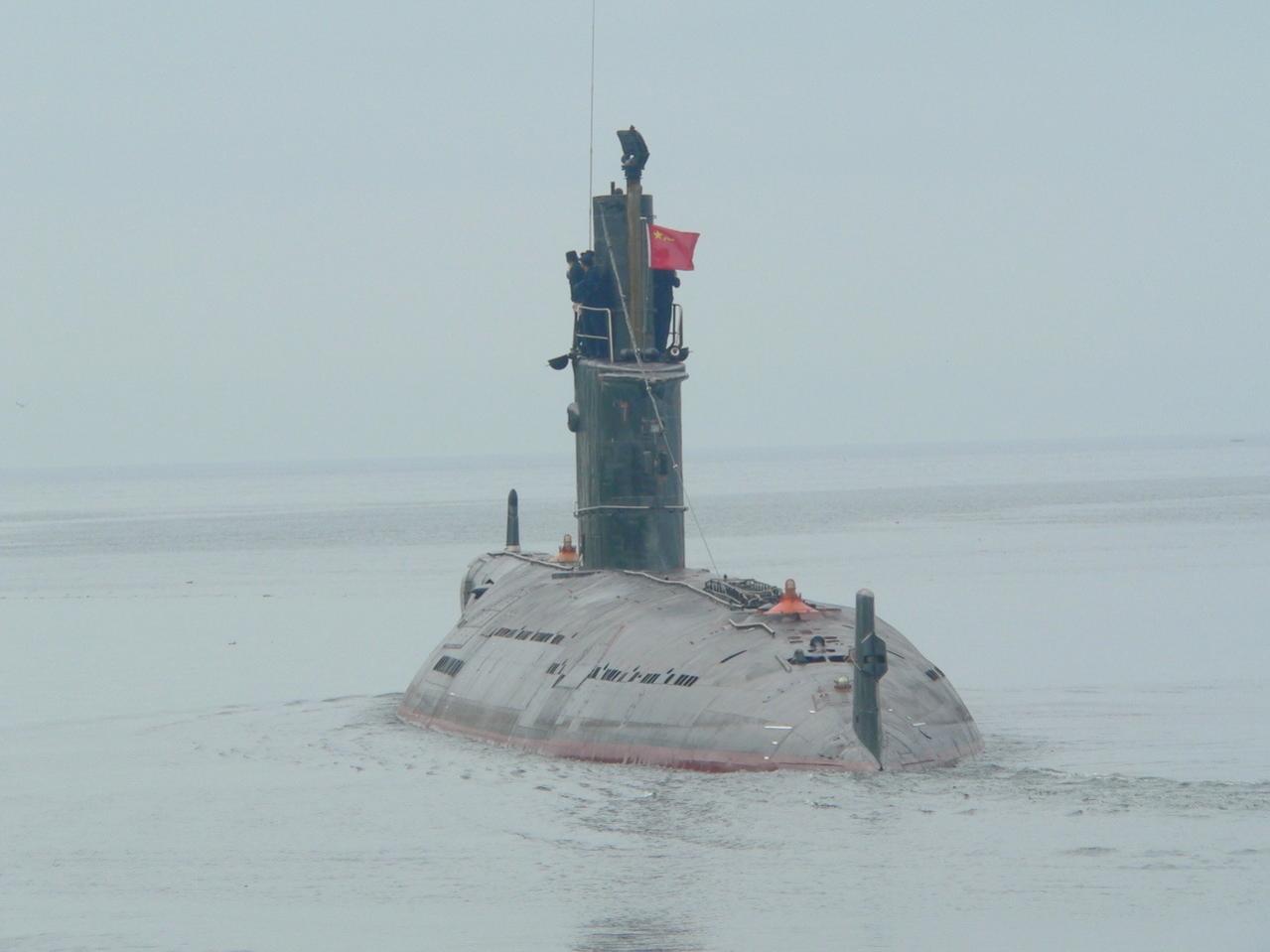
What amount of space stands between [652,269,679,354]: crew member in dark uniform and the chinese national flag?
0.38 meters

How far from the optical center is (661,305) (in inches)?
1304

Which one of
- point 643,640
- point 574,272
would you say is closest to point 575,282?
point 574,272

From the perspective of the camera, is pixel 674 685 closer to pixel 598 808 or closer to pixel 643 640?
pixel 643 640

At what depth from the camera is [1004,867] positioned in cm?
2094

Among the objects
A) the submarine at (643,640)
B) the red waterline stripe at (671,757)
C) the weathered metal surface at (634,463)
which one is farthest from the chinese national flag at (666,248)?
the red waterline stripe at (671,757)

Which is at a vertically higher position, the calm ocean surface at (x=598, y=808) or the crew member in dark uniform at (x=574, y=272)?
the crew member in dark uniform at (x=574, y=272)

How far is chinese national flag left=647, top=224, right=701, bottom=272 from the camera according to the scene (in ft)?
108

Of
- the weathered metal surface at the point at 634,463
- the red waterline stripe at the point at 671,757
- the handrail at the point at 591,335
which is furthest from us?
the handrail at the point at 591,335

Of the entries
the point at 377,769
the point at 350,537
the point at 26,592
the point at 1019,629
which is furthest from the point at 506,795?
the point at 350,537

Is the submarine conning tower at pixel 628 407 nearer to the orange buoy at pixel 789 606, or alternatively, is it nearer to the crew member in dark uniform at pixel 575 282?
the crew member in dark uniform at pixel 575 282

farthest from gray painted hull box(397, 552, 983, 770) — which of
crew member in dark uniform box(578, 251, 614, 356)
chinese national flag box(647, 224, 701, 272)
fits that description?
chinese national flag box(647, 224, 701, 272)

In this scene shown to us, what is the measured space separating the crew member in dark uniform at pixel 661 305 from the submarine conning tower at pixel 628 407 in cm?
14

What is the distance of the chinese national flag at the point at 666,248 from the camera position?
3278cm

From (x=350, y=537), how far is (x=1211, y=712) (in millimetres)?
74249
